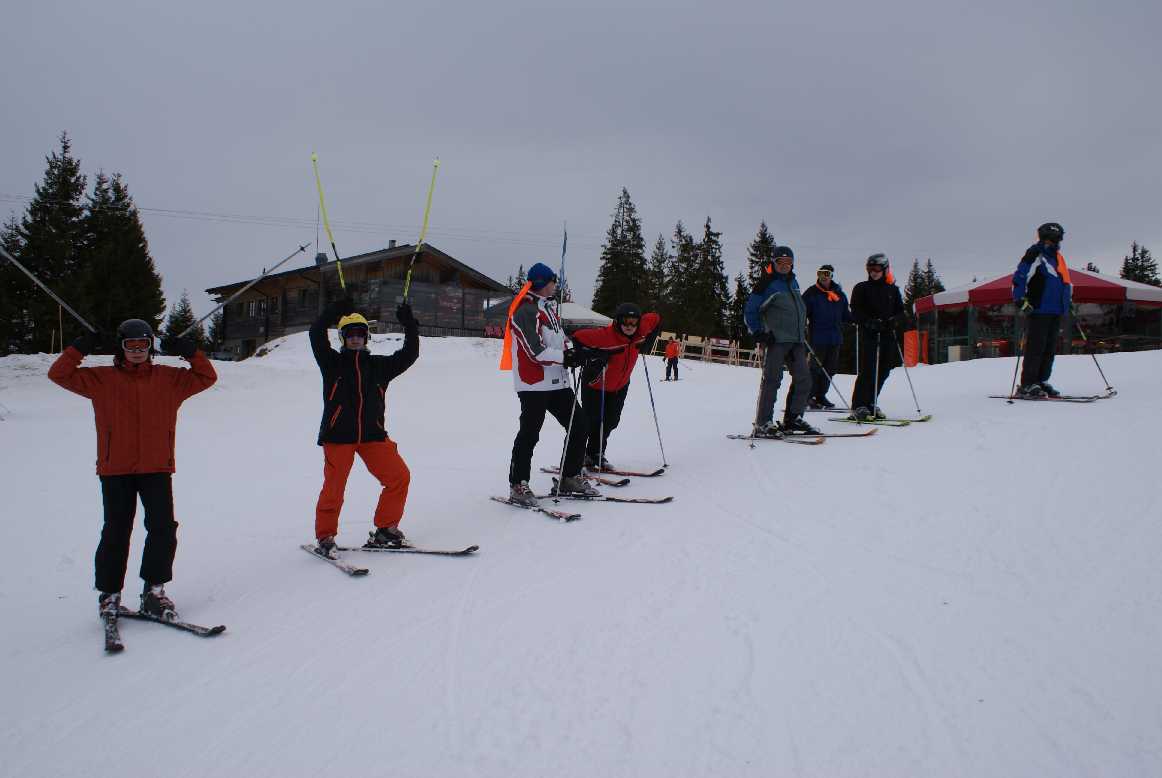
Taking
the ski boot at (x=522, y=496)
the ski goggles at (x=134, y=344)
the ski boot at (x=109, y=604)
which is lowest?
the ski boot at (x=109, y=604)

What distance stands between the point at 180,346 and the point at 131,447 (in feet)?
1.94

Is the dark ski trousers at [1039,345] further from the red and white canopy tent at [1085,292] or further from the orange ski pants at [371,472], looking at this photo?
the red and white canopy tent at [1085,292]

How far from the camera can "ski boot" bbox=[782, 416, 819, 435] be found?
25.1ft

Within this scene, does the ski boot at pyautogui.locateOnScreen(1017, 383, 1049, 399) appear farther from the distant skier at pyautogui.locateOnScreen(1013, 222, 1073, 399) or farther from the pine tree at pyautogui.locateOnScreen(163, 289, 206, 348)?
the pine tree at pyautogui.locateOnScreen(163, 289, 206, 348)

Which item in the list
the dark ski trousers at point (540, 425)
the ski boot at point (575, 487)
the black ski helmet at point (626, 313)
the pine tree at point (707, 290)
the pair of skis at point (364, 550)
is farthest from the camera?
the pine tree at point (707, 290)

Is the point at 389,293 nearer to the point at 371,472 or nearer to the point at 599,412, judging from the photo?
the point at 599,412

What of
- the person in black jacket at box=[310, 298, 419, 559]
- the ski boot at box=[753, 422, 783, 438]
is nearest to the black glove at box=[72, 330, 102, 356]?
the person in black jacket at box=[310, 298, 419, 559]

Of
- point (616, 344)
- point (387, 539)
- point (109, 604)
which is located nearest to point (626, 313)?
point (616, 344)

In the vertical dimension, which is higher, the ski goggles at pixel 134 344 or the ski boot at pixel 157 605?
the ski goggles at pixel 134 344

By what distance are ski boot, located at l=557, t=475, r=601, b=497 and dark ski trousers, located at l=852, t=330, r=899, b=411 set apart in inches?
156

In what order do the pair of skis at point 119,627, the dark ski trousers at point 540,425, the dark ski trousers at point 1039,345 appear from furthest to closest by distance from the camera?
the dark ski trousers at point 1039,345
the dark ski trousers at point 540,425
the pair of skis at point 119,627

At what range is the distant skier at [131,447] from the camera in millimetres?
3736

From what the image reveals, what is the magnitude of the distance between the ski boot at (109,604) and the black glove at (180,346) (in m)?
1.30

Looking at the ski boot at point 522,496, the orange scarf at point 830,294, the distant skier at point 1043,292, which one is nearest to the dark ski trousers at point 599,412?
the ski boot at point 522,496
